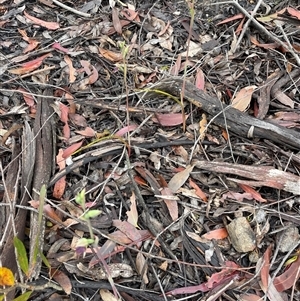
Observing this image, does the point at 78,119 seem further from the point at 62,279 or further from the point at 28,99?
the point at 62,279

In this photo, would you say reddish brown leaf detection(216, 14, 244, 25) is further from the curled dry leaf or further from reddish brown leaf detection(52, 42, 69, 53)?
reddish brown leaf detection(52, 42, 69, 53)

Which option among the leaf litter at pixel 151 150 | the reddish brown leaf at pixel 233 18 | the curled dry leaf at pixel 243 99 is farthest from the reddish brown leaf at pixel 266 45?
the curled dry leaf at pixel 243 99

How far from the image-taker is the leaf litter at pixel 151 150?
1414mm

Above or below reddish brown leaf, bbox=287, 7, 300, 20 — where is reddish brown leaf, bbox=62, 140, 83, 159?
below

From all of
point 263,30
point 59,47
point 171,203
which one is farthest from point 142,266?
point 263,30

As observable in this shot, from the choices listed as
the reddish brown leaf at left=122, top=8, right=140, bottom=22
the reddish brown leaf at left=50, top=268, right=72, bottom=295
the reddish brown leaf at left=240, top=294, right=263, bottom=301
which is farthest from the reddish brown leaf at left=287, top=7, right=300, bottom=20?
the reddish brown leaf at left=50, top=268, right=72, bottom=295

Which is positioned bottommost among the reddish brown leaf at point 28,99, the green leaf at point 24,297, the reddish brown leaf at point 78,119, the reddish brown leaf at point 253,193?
the green leaf at point 24,297

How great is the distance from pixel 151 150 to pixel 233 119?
0.32m

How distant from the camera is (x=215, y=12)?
1982 millimetres

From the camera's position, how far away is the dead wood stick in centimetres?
158

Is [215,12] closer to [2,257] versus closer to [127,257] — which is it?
[127,257]

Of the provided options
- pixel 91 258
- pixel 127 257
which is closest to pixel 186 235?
pixel 127 257

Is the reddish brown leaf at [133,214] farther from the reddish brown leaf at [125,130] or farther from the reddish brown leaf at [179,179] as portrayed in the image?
the reddish brown leaf at [125,130]

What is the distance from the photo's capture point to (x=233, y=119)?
1637 mm
